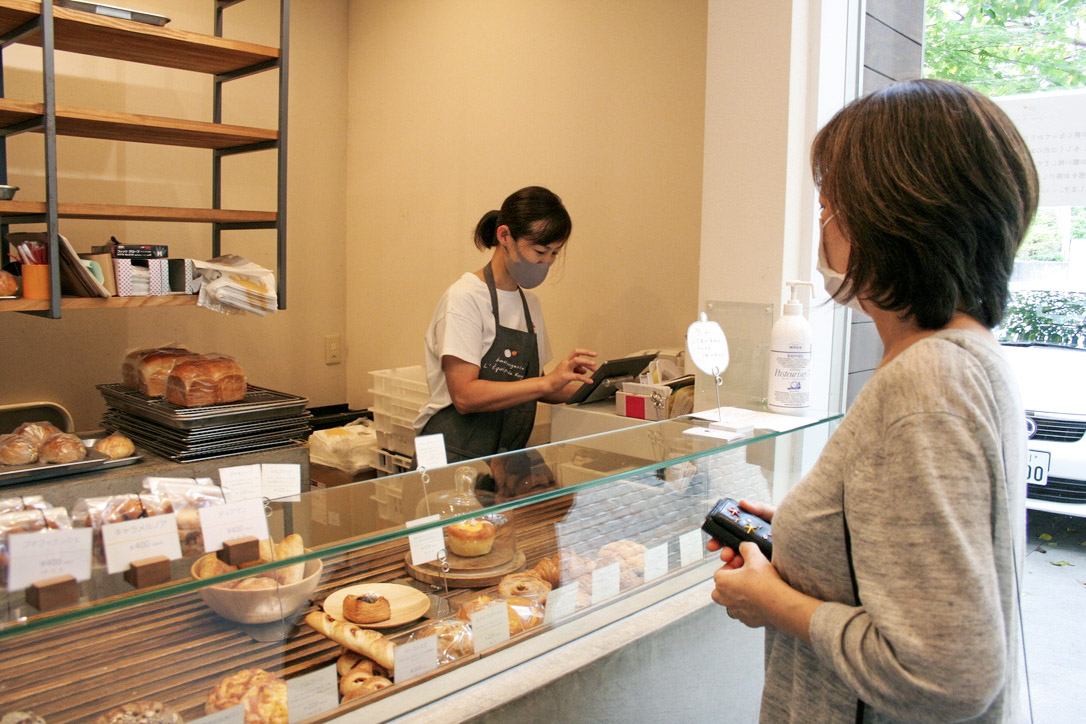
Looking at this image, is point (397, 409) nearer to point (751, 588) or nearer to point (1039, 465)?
point (1039, 465)

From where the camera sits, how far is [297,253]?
157 inches

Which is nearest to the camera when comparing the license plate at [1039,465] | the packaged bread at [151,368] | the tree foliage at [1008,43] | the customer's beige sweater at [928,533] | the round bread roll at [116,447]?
the customer's beige sweater at [928,533]

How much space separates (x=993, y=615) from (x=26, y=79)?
3.58 metres

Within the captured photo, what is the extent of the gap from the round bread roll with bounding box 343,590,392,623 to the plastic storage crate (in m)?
1.79

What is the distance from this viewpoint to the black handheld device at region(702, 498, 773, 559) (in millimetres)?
1056

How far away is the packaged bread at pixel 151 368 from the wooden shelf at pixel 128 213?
443 millimetres

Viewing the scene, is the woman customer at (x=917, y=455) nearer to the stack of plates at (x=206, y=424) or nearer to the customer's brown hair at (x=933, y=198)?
the customer's brown hair at (x=933, y=198)

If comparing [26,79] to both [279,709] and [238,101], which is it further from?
[279,709]

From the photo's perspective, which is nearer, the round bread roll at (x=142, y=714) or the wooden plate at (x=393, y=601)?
the round bread roll at (x=142, y=714)

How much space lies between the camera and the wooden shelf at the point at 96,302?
2252mm

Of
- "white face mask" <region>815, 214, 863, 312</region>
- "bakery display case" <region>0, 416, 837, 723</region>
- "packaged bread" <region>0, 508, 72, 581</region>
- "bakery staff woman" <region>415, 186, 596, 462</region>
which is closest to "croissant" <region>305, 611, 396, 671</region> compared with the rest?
"bakery display case" <region>0, 416, 837, 723</region>

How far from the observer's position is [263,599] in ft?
3.47

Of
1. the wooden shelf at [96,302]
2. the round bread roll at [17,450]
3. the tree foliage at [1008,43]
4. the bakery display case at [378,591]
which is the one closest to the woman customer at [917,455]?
the bakery display case at [378,591]

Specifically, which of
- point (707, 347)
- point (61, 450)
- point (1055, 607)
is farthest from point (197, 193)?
point (1055, 607)
